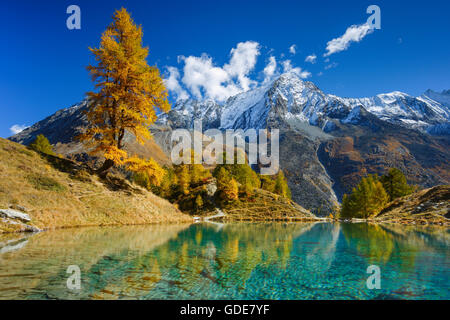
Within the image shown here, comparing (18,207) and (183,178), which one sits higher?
(183,178)

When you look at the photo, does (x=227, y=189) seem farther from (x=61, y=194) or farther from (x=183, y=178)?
(x=61, y=194)

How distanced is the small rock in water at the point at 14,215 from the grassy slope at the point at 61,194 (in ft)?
1.26

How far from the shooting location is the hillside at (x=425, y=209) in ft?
125

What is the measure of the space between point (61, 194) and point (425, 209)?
50.5 m

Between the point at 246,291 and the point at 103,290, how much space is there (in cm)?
326

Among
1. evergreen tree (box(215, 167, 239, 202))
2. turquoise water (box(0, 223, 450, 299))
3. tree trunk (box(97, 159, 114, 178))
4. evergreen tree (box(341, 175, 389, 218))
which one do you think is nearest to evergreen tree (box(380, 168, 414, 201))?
evergreen tree (box(341, 175, 389, 218))

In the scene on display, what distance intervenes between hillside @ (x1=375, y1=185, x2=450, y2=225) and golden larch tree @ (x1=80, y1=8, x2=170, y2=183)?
40.3 m

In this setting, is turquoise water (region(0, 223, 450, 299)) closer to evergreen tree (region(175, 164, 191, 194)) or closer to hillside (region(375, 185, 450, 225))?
hillside (region(375, 185, 450, 225))

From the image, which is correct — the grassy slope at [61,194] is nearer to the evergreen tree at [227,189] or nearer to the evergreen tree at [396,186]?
the evergreen tree at [227,189]

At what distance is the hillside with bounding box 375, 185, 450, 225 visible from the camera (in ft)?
125

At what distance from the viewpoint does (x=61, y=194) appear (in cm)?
1839

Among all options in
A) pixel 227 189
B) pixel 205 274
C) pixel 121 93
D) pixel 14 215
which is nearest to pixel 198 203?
pixel 227 189

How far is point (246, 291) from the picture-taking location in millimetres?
6000
